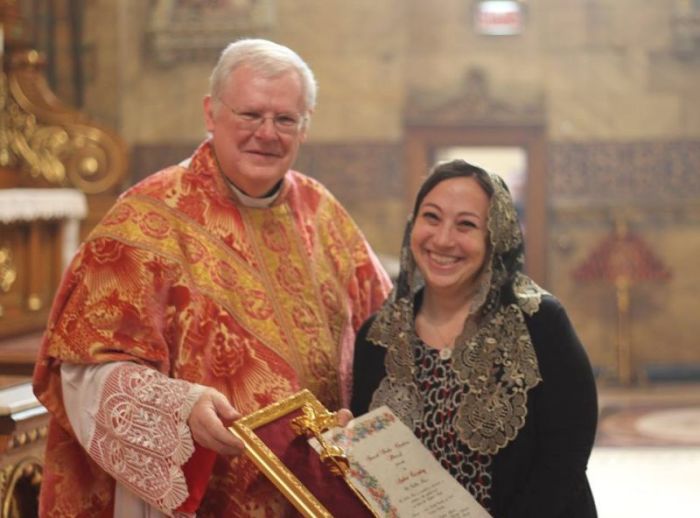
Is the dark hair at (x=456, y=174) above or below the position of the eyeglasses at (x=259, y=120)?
below

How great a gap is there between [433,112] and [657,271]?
2154mm

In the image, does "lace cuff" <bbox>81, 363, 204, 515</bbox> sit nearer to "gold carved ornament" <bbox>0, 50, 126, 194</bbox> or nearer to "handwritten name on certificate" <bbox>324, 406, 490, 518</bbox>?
"handwritten name on certificate" <bbox>324, 406, 490, 518</bbox>

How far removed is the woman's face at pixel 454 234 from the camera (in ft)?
9.54

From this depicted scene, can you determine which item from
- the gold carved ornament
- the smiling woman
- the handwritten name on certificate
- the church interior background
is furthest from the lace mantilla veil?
the church interior background

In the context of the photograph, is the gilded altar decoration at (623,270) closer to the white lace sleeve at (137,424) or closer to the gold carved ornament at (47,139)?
the gold carved ornament at (47,139)

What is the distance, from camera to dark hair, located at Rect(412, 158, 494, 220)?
2.93 m

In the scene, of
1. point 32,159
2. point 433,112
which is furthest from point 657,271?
point 32,159

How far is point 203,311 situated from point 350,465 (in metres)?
0.58

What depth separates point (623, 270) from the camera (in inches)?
400

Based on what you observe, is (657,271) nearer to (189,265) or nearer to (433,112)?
(433,112)

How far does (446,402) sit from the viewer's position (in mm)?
2912

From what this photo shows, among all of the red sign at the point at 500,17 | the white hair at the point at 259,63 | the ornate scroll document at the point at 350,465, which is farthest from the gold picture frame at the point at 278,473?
the red sign at the point at 500,17

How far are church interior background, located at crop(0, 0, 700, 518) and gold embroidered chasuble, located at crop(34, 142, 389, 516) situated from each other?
706 cm

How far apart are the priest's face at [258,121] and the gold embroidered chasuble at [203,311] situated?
0.48ft
